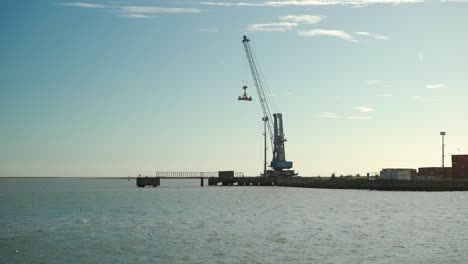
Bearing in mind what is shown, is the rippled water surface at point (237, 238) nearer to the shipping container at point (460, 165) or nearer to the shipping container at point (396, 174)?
the shipping container at point (396, 174)

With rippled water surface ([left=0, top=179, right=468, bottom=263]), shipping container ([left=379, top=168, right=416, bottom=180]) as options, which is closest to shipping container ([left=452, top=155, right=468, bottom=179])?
shipping container ([left=379, top=168, right=416, bottom=180])

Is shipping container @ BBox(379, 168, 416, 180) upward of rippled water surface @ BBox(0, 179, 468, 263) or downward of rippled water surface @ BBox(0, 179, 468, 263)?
upward

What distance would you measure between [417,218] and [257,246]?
37.3m

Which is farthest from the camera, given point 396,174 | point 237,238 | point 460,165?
point 460,165

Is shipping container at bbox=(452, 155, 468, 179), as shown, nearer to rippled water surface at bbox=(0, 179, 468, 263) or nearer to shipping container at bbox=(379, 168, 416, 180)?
shipping container at bbox=(379, 168, 416, 180)

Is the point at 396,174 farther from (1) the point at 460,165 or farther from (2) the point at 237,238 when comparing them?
(2) the point at 237,238

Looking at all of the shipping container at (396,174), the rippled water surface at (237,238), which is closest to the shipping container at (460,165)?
the shipping container at (396,174)

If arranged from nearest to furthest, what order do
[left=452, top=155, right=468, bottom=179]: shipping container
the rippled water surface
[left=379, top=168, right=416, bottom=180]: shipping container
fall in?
the rippled water surface
[left=379, top=168, right=416, bottom=180]: shipping container
[left=452, top=155, right=468, bottom=179]: shipping container

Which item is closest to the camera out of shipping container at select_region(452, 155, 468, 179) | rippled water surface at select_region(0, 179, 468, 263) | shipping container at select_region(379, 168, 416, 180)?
rippled water surface at select_region(0, 179, 468, 263)

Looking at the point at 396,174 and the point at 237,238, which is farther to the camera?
the point at 396,174

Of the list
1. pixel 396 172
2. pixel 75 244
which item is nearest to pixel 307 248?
pixel 75 244

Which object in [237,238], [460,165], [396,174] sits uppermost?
[460,165]

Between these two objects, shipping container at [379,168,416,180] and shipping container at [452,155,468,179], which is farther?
shipping container at [452,155,468,179]

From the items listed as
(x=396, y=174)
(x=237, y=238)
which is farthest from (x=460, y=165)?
(x=237, y=238)
